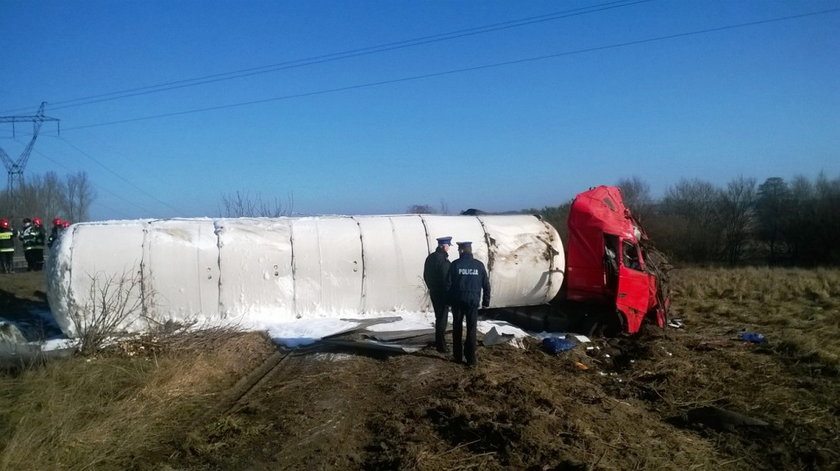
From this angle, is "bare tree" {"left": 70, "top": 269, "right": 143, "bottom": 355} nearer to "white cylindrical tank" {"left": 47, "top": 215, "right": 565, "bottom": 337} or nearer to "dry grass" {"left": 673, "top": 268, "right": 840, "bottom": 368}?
"white cylindrical tank" {"left": 47, "top": 215, "right": 565, "bottom": 337}

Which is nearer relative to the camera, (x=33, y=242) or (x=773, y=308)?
(x=773, y=308)

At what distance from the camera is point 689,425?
6.74 m

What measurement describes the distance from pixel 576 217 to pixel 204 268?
25.8 feet

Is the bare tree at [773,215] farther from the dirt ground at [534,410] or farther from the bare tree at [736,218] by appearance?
the dirt ground at [534,410]

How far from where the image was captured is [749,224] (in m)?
38.7

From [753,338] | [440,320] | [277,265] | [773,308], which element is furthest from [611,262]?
A: [773,308]

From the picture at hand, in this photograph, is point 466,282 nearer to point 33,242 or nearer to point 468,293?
point 468,293

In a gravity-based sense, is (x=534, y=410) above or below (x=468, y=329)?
below

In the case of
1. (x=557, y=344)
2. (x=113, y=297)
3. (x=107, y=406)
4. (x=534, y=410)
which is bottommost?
(x=557, y=344)

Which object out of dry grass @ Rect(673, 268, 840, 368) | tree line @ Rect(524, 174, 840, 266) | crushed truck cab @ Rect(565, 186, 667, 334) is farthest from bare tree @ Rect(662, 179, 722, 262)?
crushed truck cab @ Rect(565, 186, 667, 334)

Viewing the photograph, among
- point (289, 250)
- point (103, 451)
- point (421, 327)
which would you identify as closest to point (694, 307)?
point (421, 327)

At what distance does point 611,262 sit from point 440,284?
435 cm

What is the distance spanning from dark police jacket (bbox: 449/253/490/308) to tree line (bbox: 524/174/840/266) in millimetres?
24394

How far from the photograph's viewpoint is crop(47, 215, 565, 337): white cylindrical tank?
1077 cm
